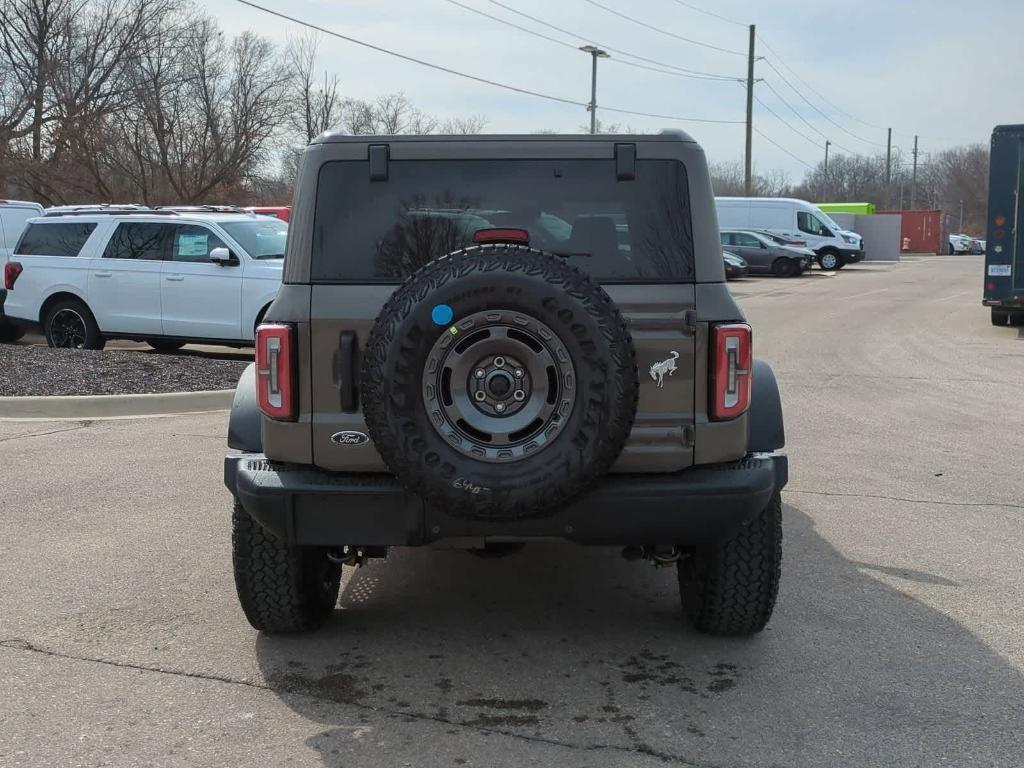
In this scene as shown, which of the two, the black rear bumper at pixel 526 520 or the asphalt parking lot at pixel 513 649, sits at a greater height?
the black rear bumper at pixel 526 520

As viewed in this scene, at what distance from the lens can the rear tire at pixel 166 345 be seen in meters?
14.3

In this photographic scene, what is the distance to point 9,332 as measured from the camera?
15.6 metres

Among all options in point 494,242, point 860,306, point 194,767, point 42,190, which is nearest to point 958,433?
point 494,242

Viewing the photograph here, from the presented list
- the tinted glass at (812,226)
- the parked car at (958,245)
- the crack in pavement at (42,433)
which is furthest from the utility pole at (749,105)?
the crack in pavement at (42,433)

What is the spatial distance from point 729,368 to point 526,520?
0.89m

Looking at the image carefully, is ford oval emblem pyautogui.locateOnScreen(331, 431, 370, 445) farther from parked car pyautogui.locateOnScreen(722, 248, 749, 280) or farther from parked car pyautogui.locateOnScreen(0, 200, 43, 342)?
parked car pyautogui.locateOnScreen(722, 248, 749, 280)

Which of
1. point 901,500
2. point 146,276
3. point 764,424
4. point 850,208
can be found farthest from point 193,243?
point 850,208

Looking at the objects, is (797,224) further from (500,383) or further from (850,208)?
(500,383)

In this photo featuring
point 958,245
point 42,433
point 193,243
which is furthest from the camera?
point 958,245

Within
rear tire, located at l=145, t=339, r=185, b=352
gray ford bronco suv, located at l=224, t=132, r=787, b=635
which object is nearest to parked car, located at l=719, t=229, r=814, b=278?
rear tire, located at l=145, t=339, r=185, b=352

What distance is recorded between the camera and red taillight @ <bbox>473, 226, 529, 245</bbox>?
4105mm

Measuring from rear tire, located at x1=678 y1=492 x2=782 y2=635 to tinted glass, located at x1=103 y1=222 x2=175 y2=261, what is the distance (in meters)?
10.7

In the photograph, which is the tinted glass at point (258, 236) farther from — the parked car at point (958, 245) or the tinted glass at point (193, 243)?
the parked car at point (958, 245)

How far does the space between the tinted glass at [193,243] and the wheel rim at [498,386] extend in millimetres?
10283
